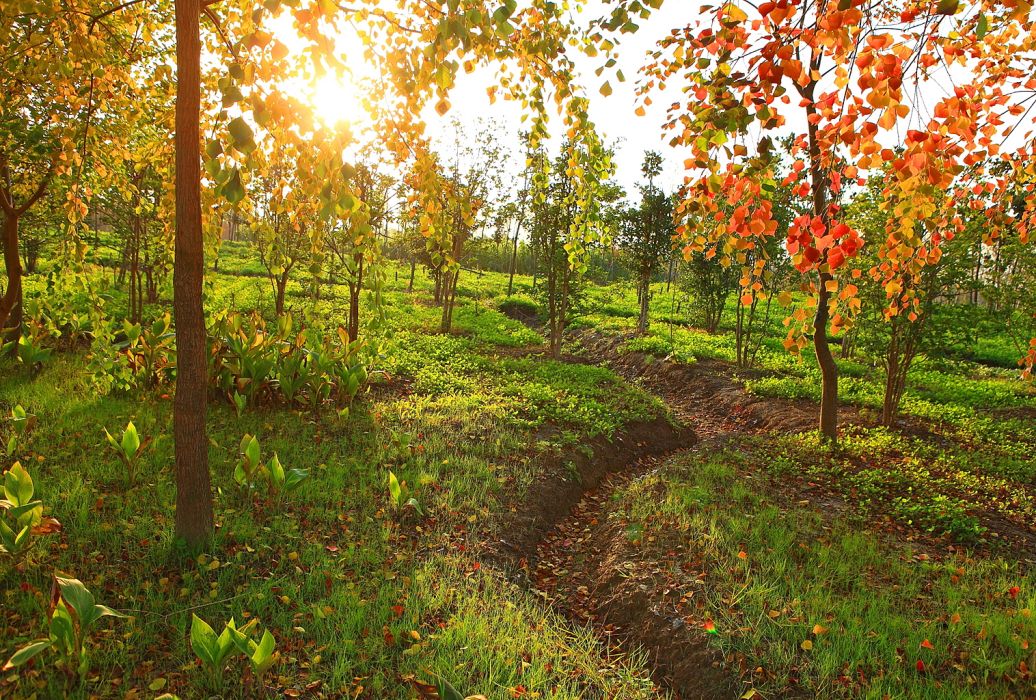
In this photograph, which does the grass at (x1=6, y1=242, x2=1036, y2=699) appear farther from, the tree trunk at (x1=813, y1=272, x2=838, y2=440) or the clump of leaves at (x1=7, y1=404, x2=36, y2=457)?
the tree trunk at (x1=813, y1=272, x2=838, y2=440)

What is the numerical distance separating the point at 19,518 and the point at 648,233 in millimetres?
17543

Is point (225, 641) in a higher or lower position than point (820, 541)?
higher

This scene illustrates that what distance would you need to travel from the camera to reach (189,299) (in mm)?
3199

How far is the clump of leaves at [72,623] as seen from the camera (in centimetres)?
245

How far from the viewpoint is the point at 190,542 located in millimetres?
3557

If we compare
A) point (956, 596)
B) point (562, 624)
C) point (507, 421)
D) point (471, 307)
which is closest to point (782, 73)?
point (562, 624)

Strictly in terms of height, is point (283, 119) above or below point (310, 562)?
above

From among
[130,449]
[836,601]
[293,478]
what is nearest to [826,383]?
[836,601]

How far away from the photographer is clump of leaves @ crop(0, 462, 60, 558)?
3.06m

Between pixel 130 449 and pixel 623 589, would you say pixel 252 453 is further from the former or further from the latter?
pixel 623 589

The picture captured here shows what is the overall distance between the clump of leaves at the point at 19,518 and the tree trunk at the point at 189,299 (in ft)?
2.31

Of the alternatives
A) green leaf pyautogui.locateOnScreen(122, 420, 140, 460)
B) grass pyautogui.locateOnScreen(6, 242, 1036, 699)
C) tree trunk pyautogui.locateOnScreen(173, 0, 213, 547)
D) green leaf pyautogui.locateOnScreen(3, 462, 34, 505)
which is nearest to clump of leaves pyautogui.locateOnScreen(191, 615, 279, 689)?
grass pyautogui.locateOnScreen(6, 242, 1036, 699)

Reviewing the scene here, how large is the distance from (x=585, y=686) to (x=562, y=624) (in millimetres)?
725

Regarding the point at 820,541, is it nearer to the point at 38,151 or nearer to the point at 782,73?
the point at 782,73
